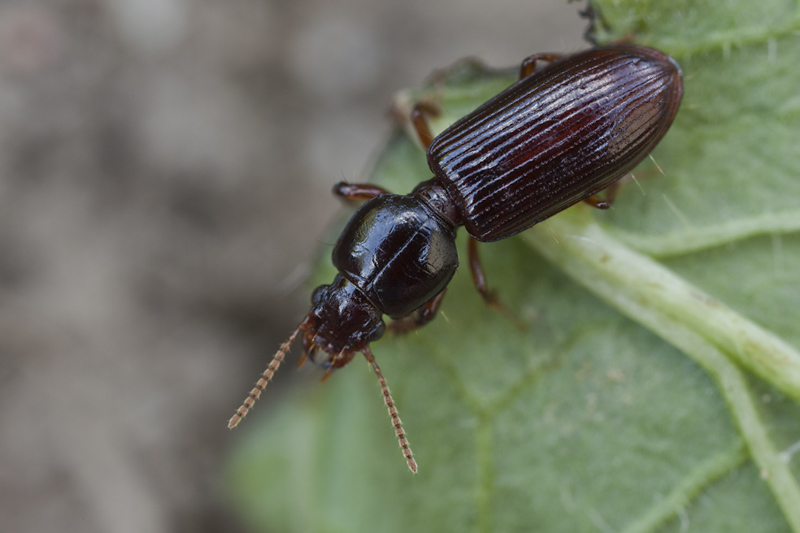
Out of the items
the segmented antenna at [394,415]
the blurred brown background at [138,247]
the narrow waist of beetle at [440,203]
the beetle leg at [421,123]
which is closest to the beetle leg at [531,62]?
the beetle leg at [421,123]

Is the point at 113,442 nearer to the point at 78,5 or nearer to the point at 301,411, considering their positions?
the point at 301,411

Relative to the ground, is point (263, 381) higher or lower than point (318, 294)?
lower

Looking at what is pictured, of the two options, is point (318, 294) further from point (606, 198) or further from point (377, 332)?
point (606, 198)

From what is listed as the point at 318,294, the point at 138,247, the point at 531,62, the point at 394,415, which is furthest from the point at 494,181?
the point at 138,247

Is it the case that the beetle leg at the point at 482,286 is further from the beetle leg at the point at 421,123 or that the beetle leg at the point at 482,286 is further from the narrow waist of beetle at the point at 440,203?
the beetle leg at the point at 421,123

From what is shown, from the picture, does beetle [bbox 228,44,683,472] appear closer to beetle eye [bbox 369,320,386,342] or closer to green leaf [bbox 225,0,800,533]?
beetle eye [bbox 369,320,386,342]

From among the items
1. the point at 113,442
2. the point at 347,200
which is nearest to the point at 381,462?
the point at 347,200
